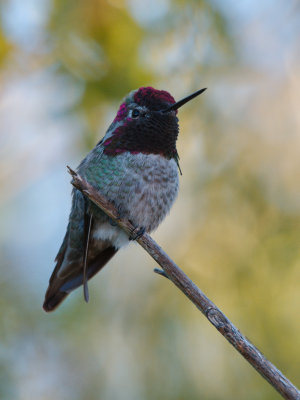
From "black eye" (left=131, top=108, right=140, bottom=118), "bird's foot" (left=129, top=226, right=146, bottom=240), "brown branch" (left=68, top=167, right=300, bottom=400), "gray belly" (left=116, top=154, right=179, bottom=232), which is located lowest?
"brown branch" (left=68, top=167, right=300, bottom=400)

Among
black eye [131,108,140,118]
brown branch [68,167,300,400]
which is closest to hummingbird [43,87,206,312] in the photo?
black eye [131,108,140,118]

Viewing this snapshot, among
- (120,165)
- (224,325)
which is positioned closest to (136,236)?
(120,165)

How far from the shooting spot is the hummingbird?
11.0ft

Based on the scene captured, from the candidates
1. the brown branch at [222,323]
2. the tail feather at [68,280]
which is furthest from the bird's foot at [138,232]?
the tail feather at [68,280]

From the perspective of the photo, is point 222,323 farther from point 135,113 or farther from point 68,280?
A: point 68,280

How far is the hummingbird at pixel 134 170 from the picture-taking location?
11.0 ft

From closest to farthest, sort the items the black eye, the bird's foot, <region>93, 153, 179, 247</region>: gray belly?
the bird's foot < <region>93, 153, 179, 247</region>: gray belly < the black eye

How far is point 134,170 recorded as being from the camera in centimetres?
334

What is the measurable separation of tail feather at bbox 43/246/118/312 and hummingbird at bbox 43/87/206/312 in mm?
180

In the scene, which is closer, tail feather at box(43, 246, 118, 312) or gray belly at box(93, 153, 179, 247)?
gray belly at box(93, 153, 179, 247)

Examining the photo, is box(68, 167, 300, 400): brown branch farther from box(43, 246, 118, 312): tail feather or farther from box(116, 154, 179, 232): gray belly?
box(43, 246, 118, 312): tail feather

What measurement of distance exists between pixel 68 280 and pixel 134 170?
42.9 inches

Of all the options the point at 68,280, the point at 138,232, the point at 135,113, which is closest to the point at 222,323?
the point at 138,232

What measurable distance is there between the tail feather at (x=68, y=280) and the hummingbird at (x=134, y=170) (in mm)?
180
